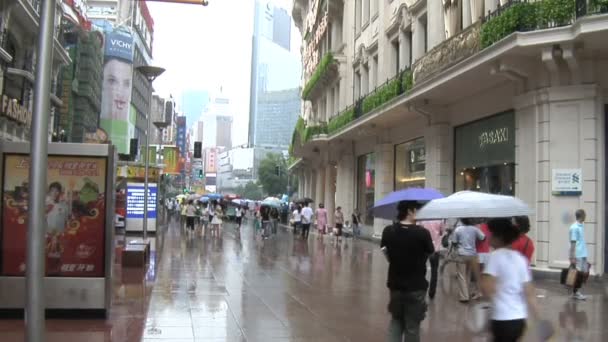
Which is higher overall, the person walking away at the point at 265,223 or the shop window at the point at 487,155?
the shop window at the point at 487,155

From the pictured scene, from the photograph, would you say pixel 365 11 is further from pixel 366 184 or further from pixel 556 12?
pixel 556 12

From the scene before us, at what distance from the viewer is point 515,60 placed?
1470cm

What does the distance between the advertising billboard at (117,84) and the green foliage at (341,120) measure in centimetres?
4979

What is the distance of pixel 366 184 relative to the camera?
30.5 metres

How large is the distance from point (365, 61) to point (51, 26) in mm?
26313

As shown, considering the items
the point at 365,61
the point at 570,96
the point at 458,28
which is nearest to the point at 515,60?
the point at 570,96

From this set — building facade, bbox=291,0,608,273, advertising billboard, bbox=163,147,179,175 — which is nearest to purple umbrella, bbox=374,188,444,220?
building facade, bbox=291,0,608,273

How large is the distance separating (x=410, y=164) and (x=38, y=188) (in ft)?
68.7

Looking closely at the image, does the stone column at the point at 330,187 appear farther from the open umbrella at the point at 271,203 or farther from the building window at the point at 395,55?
the building window at the point at 395,55

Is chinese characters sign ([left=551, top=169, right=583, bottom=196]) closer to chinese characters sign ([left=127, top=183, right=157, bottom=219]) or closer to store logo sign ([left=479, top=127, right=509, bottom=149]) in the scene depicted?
store logo sign ([left=479, top=127, right=509, bottom=149])

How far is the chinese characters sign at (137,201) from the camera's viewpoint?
28.5 meters

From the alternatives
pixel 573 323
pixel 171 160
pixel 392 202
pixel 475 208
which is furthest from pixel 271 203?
pixel 475 208

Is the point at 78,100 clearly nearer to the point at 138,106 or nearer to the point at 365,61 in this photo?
the point at 365,61

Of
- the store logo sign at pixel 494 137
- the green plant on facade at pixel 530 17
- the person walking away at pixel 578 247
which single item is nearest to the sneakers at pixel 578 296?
the person walking away at pixel 578 247
